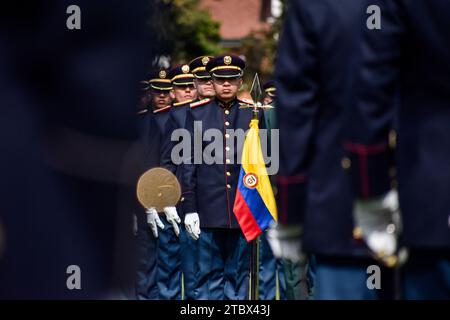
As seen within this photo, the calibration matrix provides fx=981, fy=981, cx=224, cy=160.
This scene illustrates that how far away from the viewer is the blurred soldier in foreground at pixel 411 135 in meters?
3.16

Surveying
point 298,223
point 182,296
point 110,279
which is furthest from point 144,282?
point 110,279

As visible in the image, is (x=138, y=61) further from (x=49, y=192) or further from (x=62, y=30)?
(x=49, y=192)

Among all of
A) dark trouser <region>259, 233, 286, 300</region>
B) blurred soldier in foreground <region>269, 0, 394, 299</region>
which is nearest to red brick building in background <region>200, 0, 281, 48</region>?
dark trouser <region>259, 233, 286, 300</region>

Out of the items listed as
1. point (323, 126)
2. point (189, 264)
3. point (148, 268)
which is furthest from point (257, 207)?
point (323, 126)

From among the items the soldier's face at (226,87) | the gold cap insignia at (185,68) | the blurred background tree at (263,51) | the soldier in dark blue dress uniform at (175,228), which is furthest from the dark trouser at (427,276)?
the blurred background tree at (263,51)

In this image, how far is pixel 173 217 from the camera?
289 inches

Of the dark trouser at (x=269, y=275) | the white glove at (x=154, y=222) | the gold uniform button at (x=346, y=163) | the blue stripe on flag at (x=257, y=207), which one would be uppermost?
the gold uniform button at (x=346, y=163)

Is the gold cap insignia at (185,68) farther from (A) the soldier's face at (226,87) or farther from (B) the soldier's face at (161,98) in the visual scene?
(A) the soldier's face at (226,87)

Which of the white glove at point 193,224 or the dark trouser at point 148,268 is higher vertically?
the white glove at point 193,224

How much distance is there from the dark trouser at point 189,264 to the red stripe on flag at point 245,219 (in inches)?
25.6

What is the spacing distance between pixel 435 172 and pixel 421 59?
0.37m

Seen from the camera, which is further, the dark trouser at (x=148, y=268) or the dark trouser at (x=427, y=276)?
the dark trouser at (x=148, y=268)
